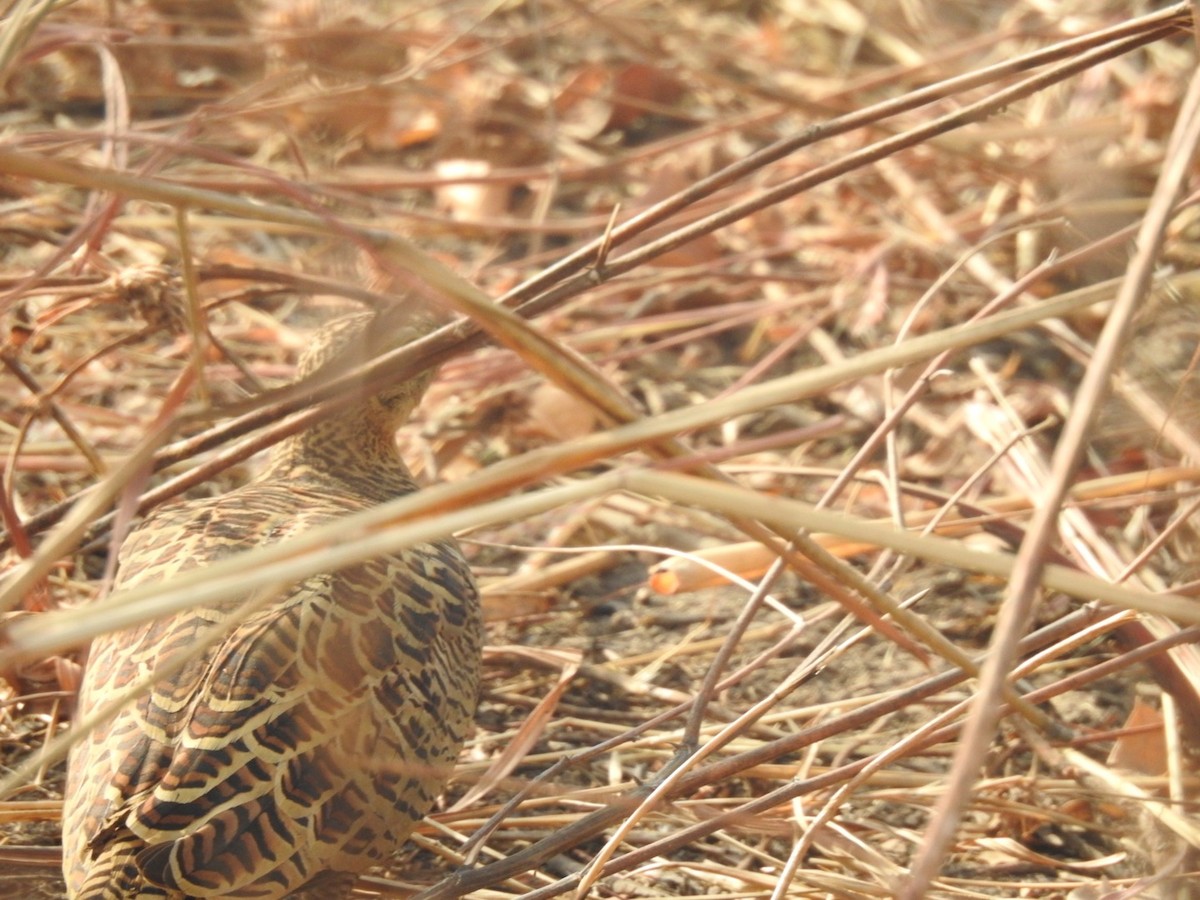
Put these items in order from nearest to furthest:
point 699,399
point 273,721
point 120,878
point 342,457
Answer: point 120,878 < point 273,721 < point 342,457 < point 699,399

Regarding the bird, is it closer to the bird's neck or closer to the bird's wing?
the bird's wing

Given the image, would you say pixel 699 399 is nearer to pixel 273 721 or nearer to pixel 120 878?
pixel 273 721

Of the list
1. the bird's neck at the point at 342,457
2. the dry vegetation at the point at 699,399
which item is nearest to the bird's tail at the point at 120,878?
the dry vegetation at the point at 699,399

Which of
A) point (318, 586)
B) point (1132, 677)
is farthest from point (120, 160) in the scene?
point (1132, 677)

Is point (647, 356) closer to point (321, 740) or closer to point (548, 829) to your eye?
point (548, 829)

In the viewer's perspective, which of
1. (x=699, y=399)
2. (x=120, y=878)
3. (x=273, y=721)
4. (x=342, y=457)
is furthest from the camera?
(x=699, y=399)

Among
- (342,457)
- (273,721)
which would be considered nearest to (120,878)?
(273,721)
